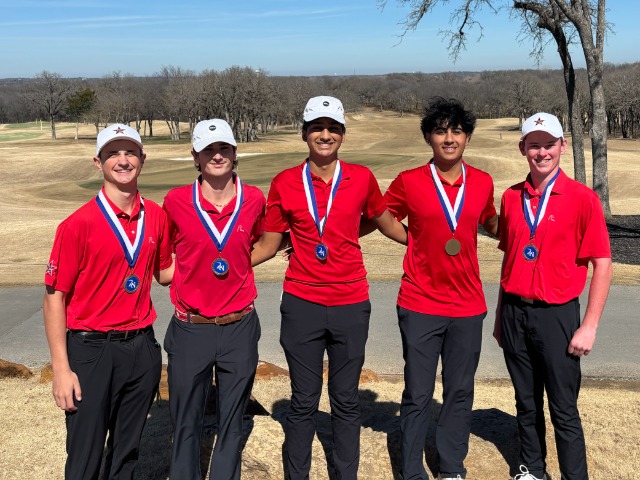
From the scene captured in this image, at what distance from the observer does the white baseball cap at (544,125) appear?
3.79 m

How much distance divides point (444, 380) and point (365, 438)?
2.67 feet

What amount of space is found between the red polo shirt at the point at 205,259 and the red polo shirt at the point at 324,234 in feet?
0.81

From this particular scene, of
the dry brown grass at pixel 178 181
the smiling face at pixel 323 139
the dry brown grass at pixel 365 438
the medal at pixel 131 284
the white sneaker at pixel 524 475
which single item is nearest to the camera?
the medal at pixel 131 284

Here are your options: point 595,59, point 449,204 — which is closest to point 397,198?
point 449,204

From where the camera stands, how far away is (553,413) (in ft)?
12.8

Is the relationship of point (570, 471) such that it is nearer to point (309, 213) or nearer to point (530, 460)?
point (530, 460)

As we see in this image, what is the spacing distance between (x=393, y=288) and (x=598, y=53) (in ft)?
31.8

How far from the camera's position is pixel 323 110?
3.85 meters

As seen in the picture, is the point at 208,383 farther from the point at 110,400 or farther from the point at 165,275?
the point at 165,275

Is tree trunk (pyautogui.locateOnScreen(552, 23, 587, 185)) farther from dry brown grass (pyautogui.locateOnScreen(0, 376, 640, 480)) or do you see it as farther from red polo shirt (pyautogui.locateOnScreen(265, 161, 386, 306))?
red polo shirt (pyautogui.locateOnScreen(265, 161, 386, 306))

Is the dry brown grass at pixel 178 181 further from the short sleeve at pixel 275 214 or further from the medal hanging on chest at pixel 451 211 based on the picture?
the short sleeve at pixel 275 214

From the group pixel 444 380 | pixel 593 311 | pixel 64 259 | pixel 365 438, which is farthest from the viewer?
pixel 365 438

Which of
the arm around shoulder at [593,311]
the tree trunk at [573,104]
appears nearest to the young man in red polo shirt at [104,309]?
the arm around shoulder at [593,311]

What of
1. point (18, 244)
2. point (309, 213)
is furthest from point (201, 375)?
point (18, 244)
